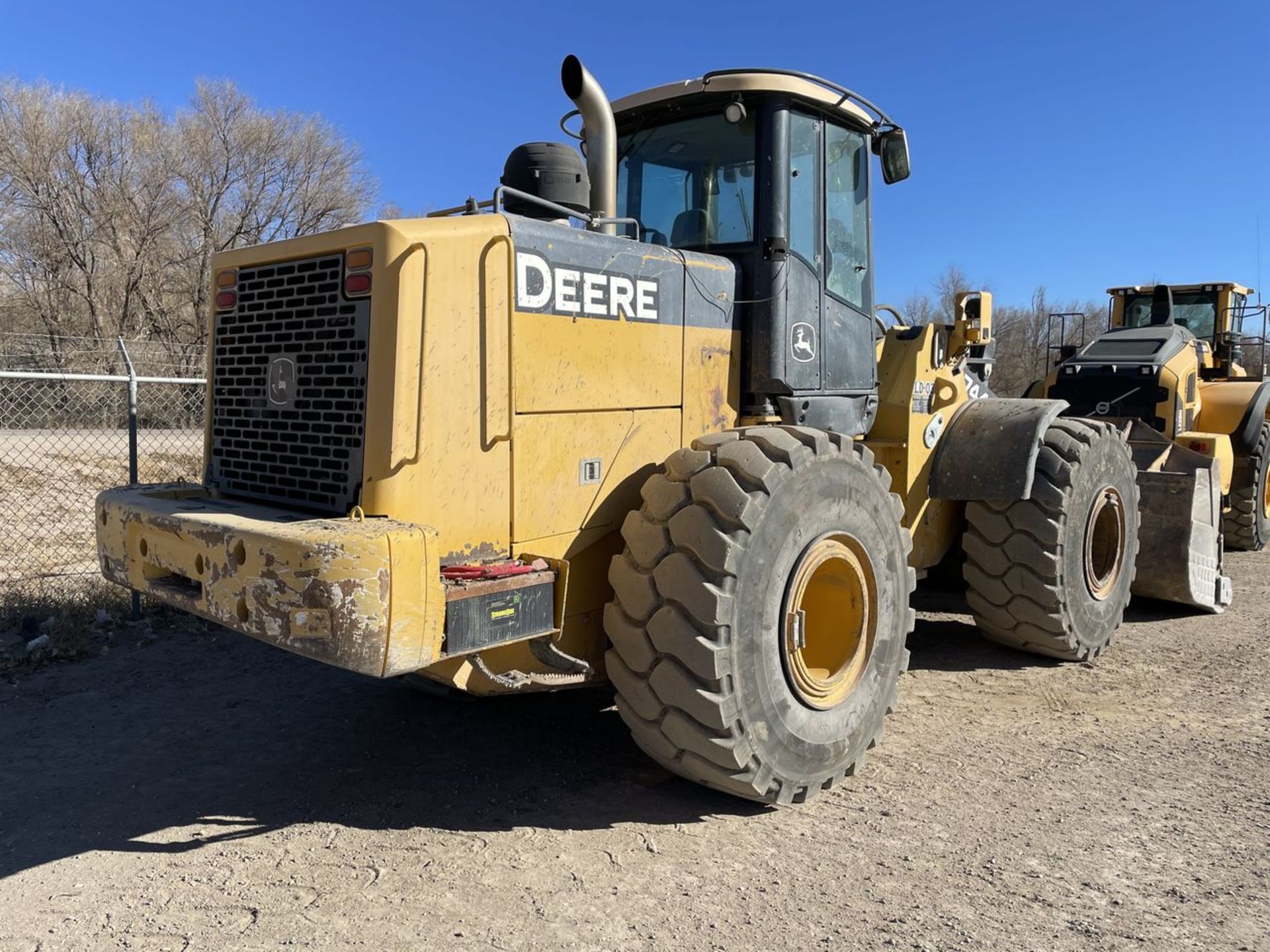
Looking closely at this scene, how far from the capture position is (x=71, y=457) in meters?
12.2

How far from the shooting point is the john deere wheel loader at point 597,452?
3082 mm

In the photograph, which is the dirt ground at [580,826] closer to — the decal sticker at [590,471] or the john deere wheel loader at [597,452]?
the john deere wheel loader at [597,452]

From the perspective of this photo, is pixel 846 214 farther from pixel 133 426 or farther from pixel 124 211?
pixel 124 211

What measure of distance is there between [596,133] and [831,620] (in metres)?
2.42

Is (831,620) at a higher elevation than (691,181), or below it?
below

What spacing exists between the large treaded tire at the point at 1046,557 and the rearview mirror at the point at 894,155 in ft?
6.21

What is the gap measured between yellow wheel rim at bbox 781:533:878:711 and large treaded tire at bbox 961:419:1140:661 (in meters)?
1.83

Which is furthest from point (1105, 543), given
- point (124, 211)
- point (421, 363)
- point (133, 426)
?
point (124, 211)

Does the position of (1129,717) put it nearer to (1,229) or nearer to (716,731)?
(716,731)

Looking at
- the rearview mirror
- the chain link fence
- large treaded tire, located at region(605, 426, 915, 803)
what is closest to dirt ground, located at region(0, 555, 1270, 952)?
large treaded tire, located at region(605, 426, 915, 803)

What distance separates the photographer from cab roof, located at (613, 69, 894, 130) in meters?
4.31

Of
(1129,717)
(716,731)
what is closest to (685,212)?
(716,731)

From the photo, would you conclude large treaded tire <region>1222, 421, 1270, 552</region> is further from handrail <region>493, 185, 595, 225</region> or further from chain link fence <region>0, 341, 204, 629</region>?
chain link fence <region>0, 341, 204, 629</region>

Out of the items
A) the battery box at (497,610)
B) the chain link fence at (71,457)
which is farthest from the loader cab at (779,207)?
the chain link fence at (71,457)
